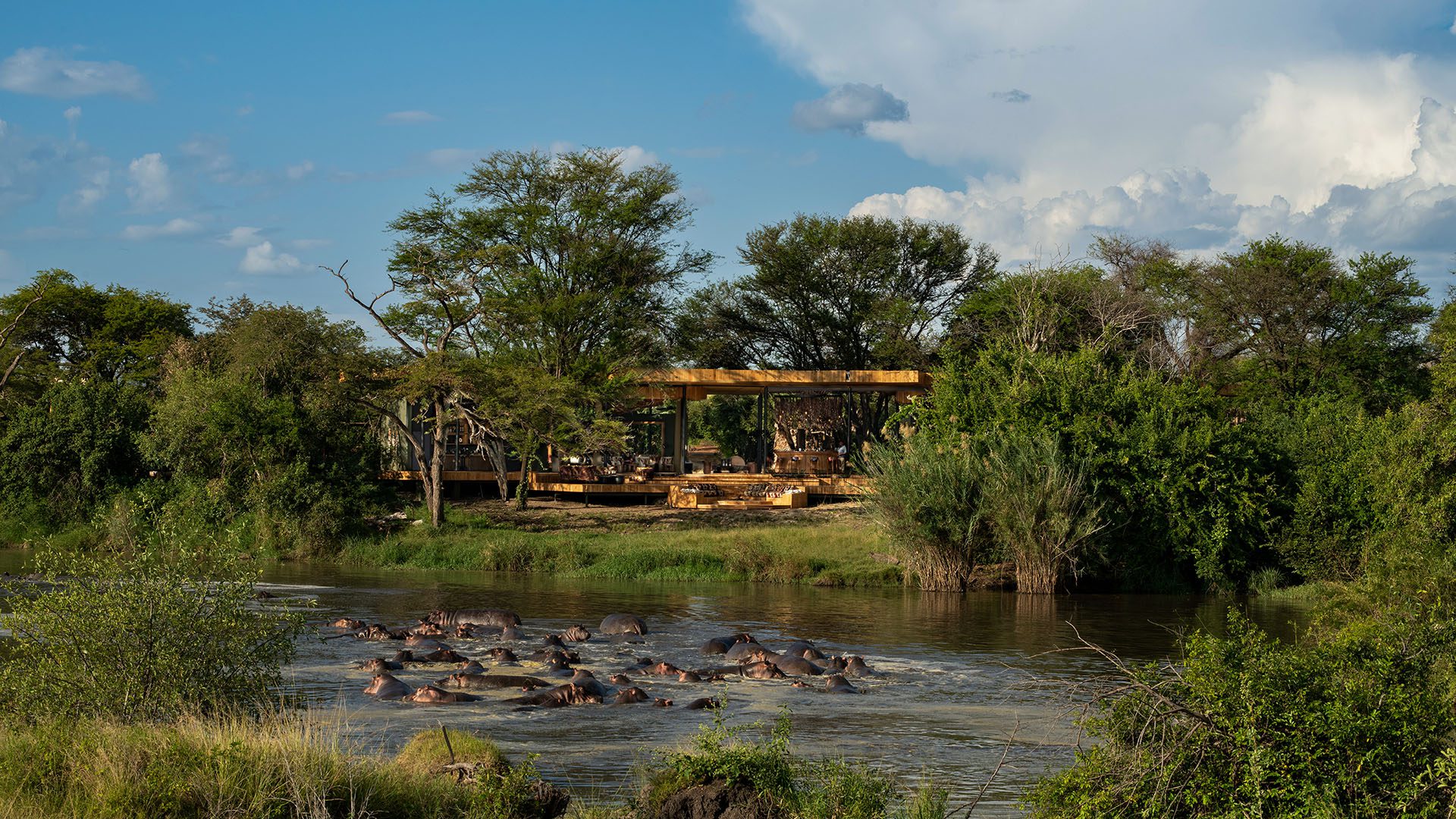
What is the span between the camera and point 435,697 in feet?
50.7

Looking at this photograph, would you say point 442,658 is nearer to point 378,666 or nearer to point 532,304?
point 378,666

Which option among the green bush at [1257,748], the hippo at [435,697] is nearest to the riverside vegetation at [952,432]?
the green bush at [1257,748]

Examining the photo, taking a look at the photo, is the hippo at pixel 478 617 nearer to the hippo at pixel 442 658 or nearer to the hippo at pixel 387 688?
the hippo at pixel 442 658

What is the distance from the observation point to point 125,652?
433 inches

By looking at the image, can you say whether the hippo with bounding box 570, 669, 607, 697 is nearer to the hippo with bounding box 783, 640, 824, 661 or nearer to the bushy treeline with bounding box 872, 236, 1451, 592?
the hippo with bounding box 783, 640, 824, 661

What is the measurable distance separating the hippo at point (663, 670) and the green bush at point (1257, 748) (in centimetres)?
979

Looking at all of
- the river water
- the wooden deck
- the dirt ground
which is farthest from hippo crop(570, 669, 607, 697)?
the wooden deck

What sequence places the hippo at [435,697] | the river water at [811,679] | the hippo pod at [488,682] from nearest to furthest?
the river water at [811,679], the hippo at [435,697], the hippo pod at [488,682]

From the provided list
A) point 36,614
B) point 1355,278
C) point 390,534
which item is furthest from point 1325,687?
point 1355,278

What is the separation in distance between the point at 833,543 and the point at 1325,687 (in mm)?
24318

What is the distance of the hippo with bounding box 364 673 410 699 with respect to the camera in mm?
15688

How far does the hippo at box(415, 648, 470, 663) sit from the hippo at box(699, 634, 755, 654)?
3650mm

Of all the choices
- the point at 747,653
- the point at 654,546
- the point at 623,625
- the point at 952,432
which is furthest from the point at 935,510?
the point at 747,653

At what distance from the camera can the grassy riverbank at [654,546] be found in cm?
3123
